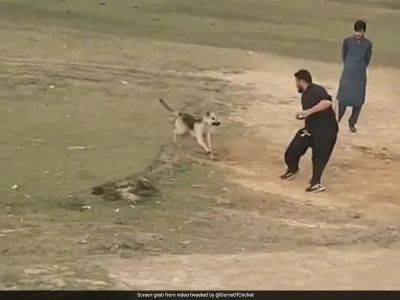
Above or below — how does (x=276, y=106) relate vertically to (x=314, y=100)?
below

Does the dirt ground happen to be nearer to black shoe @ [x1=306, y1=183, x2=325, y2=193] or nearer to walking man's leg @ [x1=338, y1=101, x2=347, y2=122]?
black shoe @ [x1=306, y1=183, x2=325, y2=193]

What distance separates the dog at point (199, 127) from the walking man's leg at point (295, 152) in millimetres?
866

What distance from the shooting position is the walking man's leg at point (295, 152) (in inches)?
317

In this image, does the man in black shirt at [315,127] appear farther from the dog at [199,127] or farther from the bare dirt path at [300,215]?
the dog at [199,127]

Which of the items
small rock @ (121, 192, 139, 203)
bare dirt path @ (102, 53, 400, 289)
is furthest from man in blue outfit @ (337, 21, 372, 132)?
small rock @ (121, 192, 139, 203)

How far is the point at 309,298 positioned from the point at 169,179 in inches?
142

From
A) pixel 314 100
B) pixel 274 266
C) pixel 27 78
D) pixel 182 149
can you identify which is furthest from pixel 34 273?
pixel 27 78

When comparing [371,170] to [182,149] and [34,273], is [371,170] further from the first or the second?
[34,273]

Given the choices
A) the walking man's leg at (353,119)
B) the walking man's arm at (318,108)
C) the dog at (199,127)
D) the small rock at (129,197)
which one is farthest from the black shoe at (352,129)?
the small rock at (129,197)

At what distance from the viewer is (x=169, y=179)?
7.68 meters

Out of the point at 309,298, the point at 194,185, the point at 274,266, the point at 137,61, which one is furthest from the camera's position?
the point at 137,61

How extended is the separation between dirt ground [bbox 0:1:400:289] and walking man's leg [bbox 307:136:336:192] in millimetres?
129
